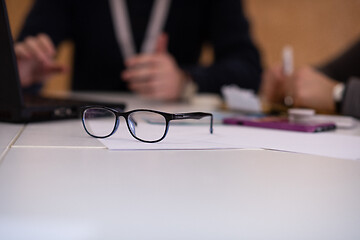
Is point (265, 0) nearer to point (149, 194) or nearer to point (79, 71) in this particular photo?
point (79, 71)

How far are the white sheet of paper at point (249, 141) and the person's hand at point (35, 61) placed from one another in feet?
2.10

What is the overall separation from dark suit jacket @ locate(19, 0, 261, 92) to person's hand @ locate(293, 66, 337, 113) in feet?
1.37

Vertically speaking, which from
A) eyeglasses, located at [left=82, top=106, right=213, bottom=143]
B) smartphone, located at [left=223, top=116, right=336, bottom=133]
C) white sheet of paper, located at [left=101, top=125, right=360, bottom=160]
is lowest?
smartphone, located at [left=223, top=116, right=336, bottom=133]

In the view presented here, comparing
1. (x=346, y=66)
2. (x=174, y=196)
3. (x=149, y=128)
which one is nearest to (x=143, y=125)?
(x=149, y=128)

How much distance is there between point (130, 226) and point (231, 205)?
7cm

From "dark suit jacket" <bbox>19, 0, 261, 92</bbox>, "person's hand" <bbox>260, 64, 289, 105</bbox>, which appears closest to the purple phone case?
"person's hand" <bbox>260, 64, 289, 105</bbox>

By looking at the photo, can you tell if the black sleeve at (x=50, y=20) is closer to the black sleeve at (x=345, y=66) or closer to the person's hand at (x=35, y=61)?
the person's hand at (x=35, y=61)

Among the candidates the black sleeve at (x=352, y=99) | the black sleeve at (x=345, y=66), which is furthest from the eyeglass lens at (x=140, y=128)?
the black sleeve at (x=345, y=66)

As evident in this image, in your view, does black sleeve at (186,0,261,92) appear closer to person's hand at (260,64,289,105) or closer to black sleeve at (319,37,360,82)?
person's hand at (260,64,289,105)

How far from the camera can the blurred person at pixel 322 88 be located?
934 millimetres

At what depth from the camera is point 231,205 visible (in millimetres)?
261

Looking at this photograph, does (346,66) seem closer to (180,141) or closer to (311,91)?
(311,91)

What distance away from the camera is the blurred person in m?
0.93

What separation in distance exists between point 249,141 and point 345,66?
3.61ft
